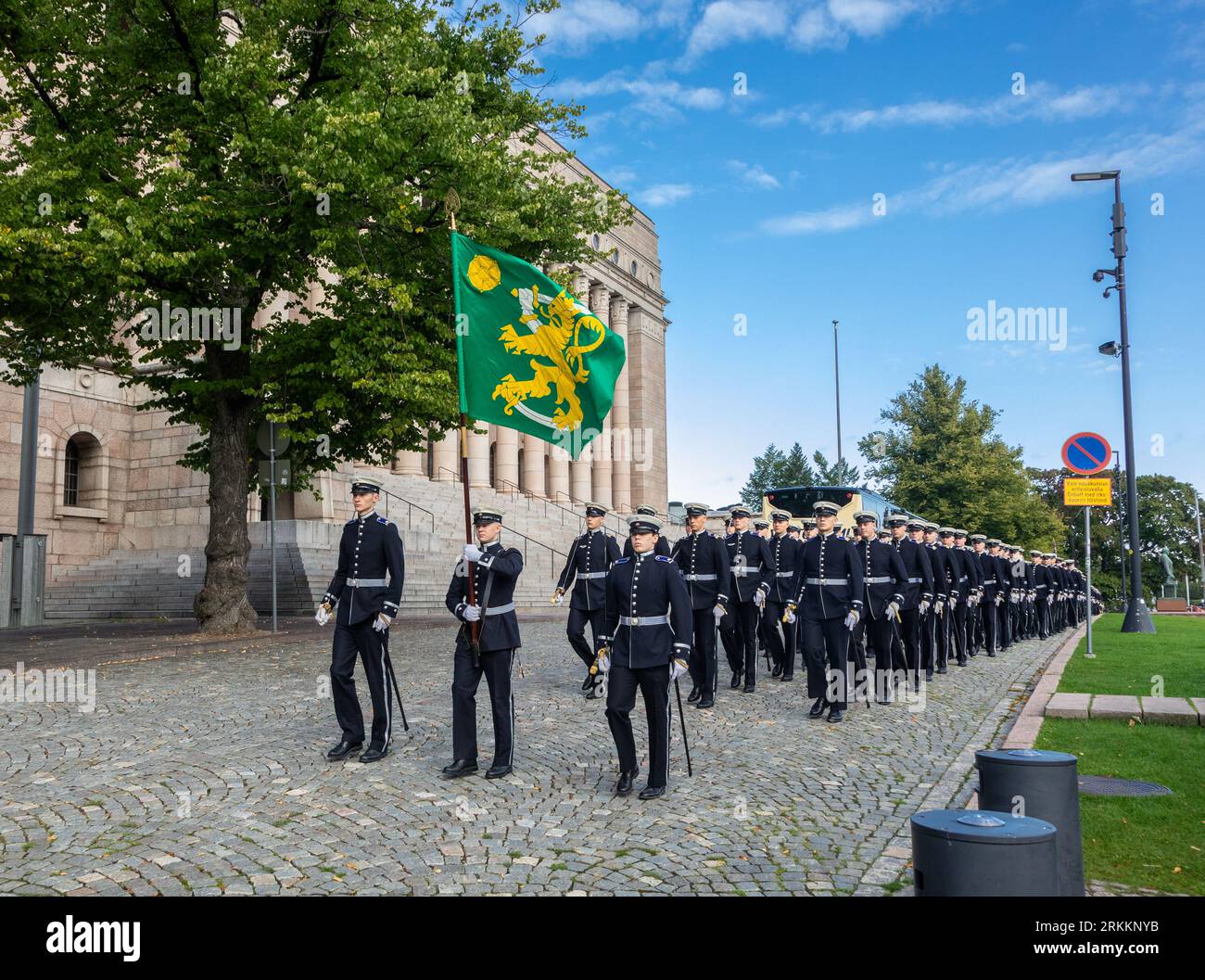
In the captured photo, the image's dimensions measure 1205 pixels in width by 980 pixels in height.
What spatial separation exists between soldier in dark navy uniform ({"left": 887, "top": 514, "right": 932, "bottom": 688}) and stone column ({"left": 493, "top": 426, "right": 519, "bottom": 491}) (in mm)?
35834

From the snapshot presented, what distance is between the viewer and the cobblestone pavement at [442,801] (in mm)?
5027

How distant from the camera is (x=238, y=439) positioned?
17672 mm

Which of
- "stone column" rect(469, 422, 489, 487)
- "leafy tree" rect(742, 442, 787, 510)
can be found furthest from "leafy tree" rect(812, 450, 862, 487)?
"stone column" rect(469, 422, 489, 487)

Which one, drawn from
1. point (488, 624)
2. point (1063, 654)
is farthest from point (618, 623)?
point (1063, 654)

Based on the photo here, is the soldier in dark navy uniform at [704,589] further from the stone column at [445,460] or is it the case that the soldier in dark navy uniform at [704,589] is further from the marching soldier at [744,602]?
the stone column at [445,460]

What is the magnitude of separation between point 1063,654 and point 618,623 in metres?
12.8

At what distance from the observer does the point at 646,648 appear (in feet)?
23.0

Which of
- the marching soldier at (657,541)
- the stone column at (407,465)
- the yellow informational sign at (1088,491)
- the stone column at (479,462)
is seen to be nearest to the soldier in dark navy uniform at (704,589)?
the marching soldier at (657,541)

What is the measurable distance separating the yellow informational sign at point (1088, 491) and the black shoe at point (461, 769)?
37.5 ft

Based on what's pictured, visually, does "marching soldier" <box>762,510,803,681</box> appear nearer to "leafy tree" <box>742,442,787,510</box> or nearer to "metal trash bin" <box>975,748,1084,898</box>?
"metal trash bin" <box>975,748,1084,898</box>

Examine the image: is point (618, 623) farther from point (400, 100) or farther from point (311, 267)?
point (311, 267)

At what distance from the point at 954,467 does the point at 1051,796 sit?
1912 inches

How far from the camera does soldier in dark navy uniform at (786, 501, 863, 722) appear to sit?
10422 mm

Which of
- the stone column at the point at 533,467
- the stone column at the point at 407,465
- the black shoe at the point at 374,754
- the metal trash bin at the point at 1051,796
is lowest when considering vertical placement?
the black shoe at the point at 374,754
